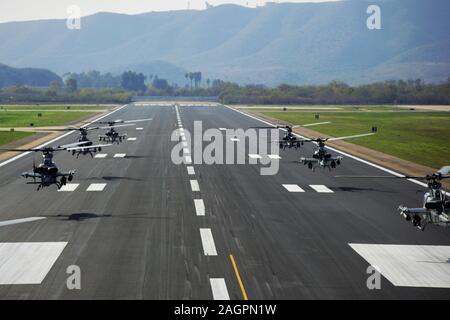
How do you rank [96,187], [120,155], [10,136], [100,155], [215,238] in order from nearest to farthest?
1. [215,238]
2. [96,187]
3. [100,155]
4. [120,155]
5. [10,136]

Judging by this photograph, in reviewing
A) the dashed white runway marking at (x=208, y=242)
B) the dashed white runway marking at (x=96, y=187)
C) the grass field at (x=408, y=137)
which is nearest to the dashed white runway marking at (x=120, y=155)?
the dashed white runway marking at (x=96, y=187)

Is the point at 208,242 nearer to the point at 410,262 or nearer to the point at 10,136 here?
the point at 410,262

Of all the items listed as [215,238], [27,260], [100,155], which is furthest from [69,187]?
[100,155]

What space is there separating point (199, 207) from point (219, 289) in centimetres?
1367

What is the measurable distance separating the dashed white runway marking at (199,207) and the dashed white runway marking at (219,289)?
10.9m

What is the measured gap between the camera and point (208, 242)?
26203 mm

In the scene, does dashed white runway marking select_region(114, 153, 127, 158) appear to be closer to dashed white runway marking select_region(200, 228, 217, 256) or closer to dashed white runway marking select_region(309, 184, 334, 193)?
dashed white runway marking select_region(309, 184, 334, 193)

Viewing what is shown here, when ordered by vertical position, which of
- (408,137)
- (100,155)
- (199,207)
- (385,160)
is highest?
(408,137)

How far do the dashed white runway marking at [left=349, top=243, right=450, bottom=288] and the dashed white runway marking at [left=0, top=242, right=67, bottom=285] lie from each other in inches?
478

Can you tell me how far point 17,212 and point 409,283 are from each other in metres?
20.1

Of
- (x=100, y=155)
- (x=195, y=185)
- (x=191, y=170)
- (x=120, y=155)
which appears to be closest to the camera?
(x=195, y=185)

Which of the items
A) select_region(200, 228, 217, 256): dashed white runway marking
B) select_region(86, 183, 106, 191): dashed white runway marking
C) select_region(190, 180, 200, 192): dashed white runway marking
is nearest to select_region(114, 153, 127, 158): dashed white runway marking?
select_region(86, 183, 106, 191): dashed white runway marking

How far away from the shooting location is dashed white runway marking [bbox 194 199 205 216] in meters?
32.1
